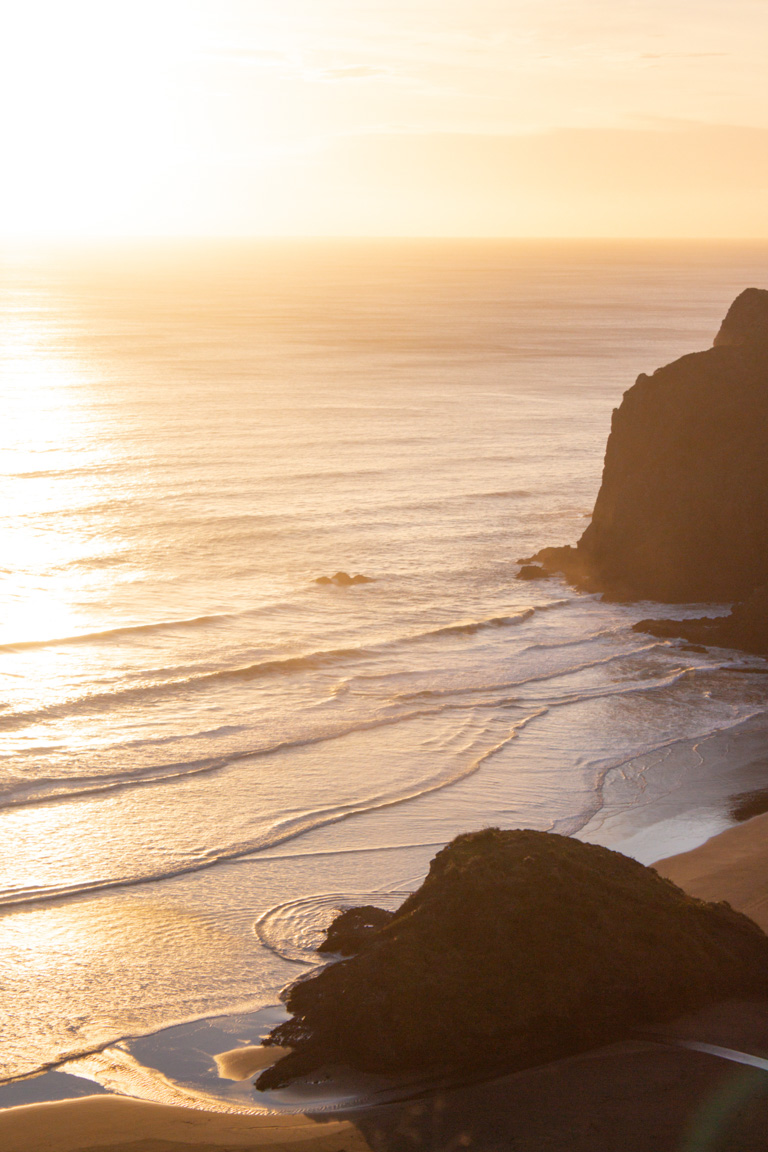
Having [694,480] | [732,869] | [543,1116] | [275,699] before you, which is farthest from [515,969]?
[694,480]

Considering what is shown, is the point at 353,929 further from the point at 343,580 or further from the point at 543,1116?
the point at 343,580

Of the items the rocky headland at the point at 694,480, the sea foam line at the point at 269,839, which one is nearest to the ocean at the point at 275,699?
the sea foam line at the point at 269,839

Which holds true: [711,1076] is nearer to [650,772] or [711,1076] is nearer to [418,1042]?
[418,1042]

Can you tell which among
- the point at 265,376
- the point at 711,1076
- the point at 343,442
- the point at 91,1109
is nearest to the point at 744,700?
the point at 711,1076

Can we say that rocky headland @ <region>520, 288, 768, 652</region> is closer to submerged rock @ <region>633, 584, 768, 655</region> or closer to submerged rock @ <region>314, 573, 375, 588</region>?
submerged rock @ <region>633, 584, 768, 655</region>

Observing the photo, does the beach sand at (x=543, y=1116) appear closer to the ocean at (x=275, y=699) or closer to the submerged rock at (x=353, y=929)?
the ocean at (x=275, y=699)
